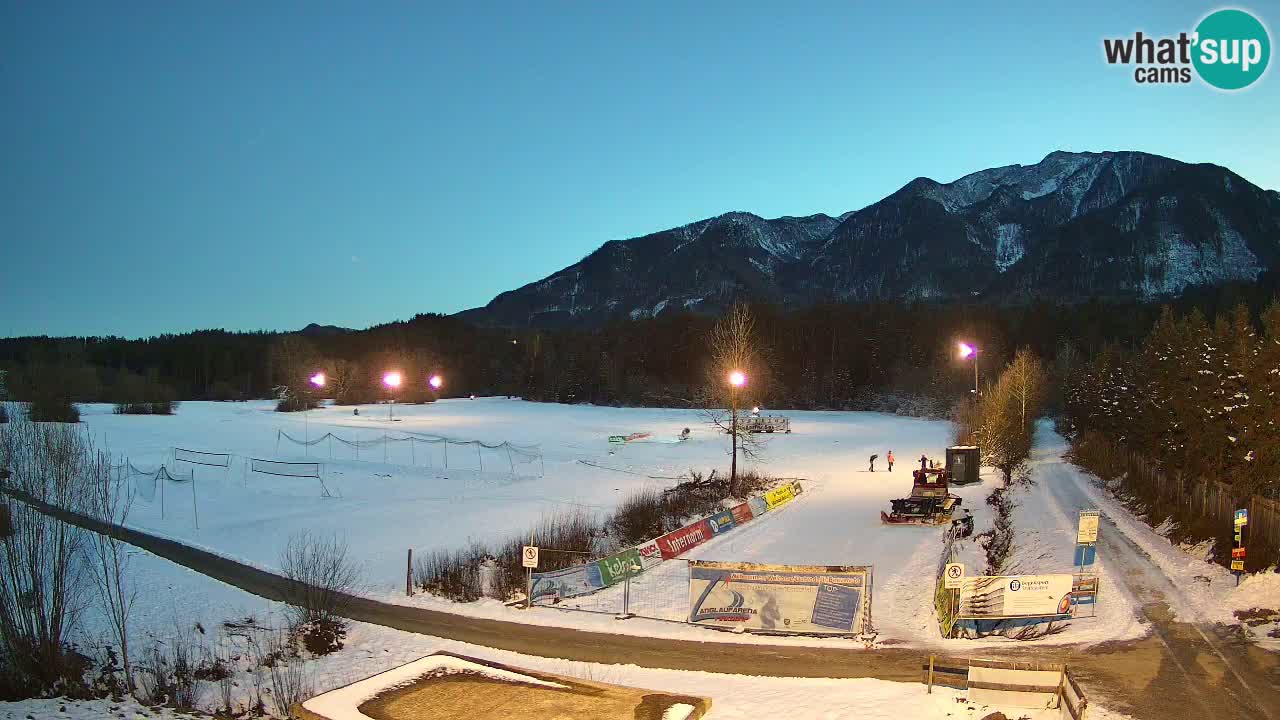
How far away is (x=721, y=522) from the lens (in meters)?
30.7

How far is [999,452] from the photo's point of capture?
1859 inches

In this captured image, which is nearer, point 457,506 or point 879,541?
point 879,541

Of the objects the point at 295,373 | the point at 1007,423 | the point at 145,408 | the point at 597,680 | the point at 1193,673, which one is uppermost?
the point at 295,373

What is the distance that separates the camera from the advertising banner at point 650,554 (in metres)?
25.3

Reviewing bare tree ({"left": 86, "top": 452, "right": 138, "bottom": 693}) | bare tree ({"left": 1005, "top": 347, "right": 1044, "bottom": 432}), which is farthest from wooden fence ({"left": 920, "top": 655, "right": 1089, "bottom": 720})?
bare tree ({"left": 1005, "top": 347, "right": 1044, "bottom": 432})

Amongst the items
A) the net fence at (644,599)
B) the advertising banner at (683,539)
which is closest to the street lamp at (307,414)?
the advertising banner at (683,539)

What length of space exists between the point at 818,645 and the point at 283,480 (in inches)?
1368

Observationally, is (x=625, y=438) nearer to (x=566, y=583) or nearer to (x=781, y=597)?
(x=566, y=583)

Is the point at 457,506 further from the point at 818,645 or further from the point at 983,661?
the point at 983,661

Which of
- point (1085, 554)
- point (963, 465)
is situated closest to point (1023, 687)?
point (1085, 554)

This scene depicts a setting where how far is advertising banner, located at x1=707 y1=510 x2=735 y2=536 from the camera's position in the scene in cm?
2990

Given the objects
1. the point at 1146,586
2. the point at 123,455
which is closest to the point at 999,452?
the point at 1146,586

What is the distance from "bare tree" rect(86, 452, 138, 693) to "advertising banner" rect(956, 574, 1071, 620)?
17680mm

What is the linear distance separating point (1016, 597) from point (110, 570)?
25.4m
